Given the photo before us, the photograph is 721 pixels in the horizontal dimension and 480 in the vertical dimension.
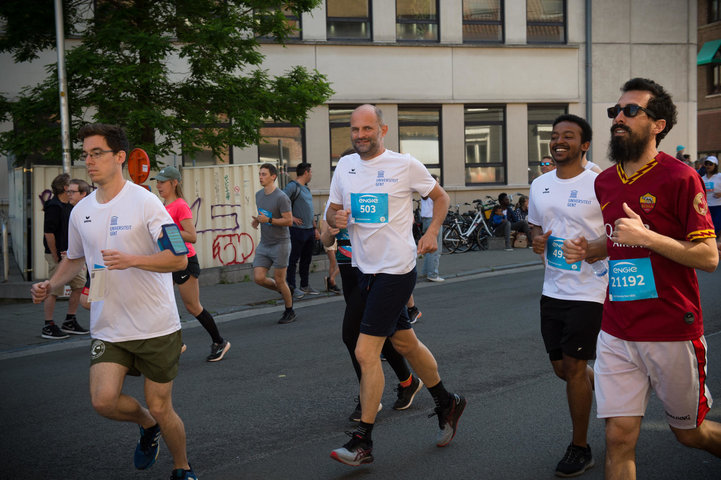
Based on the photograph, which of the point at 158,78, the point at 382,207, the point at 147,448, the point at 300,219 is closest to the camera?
the point at 147,448

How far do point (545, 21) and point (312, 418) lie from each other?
22190 millimetres

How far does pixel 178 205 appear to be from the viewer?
7426mm

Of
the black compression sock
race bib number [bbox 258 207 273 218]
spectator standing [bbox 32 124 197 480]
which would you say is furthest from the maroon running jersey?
race bib number [bbox 258 207 273 218]

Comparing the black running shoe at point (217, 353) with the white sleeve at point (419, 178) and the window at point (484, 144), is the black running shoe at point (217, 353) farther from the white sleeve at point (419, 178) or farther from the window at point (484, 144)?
the window at point (484, 144)

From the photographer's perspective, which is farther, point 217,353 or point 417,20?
point 417,20

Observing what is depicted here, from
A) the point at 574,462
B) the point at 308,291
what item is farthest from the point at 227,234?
the point at 574,462

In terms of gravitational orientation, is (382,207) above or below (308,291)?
above

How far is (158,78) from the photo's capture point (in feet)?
44.4

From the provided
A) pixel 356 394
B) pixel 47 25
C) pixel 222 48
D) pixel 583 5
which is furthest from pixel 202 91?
pixel 583 5

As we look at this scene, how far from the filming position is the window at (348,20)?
76.0 feet

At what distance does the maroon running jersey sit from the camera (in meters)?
3.42

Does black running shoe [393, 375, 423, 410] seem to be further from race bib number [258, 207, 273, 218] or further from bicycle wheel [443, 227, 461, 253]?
bicycle wheel [443, 227, 461, 253]

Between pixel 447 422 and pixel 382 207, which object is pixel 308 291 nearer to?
pixel 447 422

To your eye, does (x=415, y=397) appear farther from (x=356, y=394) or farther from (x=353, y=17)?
(x=353, y=17)
